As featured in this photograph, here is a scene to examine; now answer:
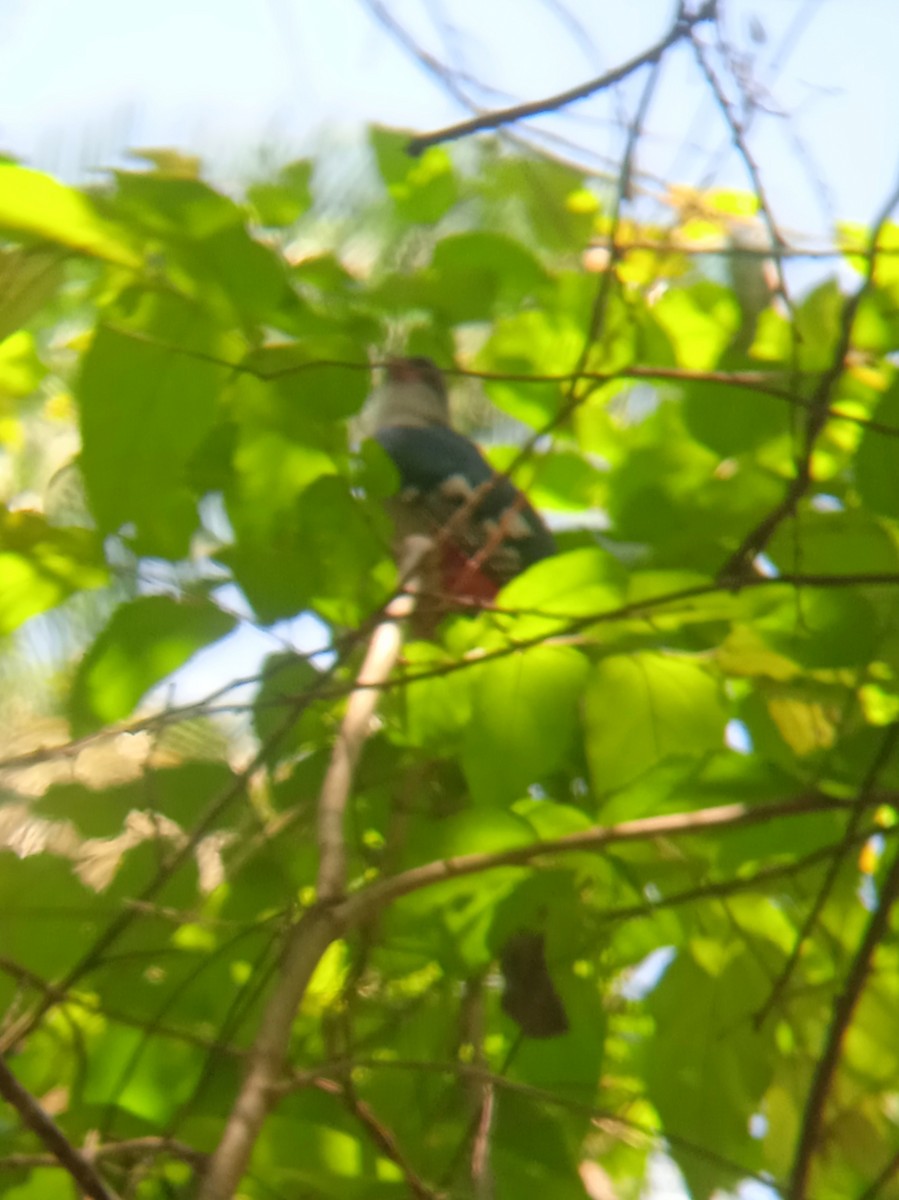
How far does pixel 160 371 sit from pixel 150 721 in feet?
0.74

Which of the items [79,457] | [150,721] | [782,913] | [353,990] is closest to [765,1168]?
[782,913]

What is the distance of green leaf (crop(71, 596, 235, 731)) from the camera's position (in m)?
0.85

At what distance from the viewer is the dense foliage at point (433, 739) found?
73 cm

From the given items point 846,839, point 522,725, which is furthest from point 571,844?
point 846,839

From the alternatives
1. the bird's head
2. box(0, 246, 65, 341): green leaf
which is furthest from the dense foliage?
the bird's head

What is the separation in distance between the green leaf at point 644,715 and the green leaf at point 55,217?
0.40m

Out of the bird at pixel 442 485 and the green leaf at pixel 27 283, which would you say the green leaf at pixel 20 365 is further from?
the bird at pixel 442 485

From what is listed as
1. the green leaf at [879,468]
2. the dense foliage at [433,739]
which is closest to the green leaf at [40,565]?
the dense foliage at [433,739]

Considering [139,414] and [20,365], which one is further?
[20,365]

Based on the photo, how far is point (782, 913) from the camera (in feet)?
3.29

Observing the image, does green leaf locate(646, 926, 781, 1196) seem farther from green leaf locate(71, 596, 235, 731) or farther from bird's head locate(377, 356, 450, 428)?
bird's head locate(377, 356, 450, 428)

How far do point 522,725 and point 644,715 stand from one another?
0.31 ft

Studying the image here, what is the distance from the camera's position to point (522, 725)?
77 centimetres

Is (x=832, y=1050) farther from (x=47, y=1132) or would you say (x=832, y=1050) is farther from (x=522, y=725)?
(x=47, y=1132)
